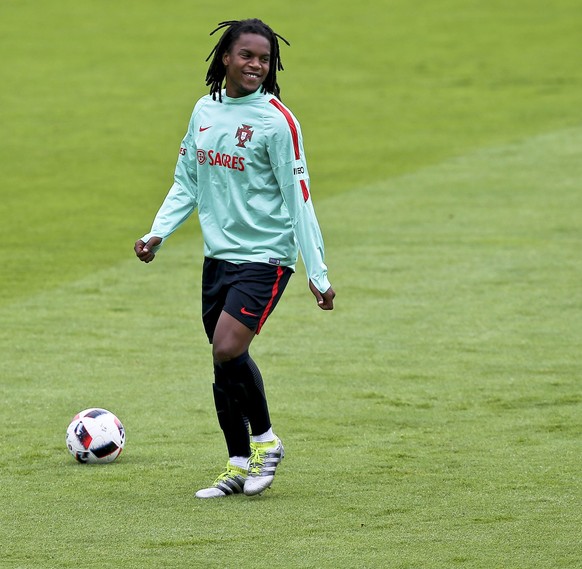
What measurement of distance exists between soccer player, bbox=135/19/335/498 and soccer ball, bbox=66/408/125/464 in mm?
816

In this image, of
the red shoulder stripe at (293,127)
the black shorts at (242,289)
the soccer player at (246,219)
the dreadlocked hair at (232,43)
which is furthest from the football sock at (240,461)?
the dreadlocked hair at (232,43)

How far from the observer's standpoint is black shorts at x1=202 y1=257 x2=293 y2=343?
6.07 m

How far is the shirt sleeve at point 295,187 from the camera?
5.96m

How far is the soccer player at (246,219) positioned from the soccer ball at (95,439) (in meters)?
0.82

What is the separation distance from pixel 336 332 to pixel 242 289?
4497mm

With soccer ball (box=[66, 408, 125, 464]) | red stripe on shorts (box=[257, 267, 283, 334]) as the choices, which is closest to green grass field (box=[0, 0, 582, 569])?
soccer ball (box=[66, 408, 125, 464])

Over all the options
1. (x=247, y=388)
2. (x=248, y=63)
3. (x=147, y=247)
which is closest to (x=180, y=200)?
(x=147, y=247)

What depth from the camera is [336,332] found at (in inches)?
414

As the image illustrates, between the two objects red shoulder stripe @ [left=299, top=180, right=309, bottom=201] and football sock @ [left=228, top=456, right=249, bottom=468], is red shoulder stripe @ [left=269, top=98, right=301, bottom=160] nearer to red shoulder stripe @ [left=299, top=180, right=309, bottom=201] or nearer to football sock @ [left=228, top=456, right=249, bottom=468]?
red shoulder stripe @ [left=299, top=180, right=309, bottom=201]

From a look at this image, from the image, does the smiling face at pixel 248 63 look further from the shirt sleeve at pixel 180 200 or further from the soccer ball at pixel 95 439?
the soccer ball at pixel 95 439

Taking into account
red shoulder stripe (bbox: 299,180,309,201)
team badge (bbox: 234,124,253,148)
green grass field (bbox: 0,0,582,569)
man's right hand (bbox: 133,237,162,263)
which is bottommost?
green grass field (bbox: 0,0,582,569)

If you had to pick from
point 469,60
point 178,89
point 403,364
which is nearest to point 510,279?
point 403,364

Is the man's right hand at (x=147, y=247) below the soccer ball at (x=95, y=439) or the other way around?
the other way around

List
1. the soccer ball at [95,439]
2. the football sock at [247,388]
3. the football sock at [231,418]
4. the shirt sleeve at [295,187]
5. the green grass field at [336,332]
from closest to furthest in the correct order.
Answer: the green grass field at [336,332] → the shirt sleeve at [295,187] → the football sock at [247,388] → the football sock at [231,418] → the soccer ball at [95,439]
